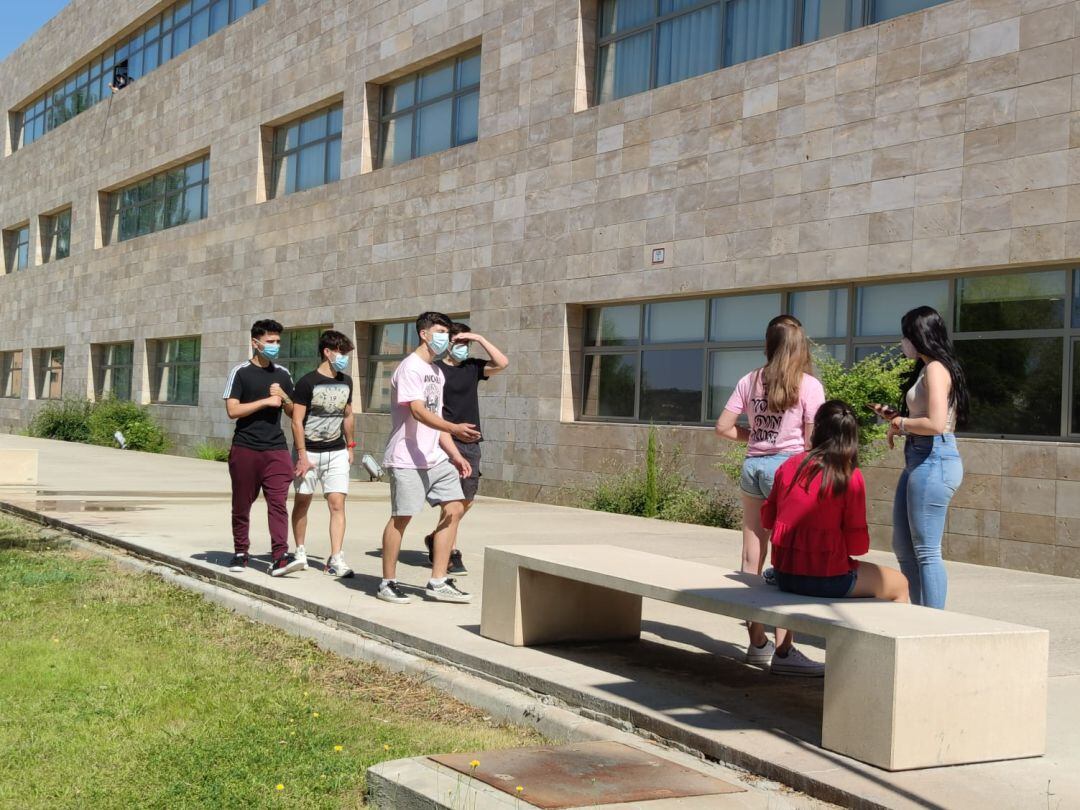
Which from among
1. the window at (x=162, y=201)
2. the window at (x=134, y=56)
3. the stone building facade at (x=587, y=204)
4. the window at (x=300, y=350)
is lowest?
the window at (x=300, y=350)

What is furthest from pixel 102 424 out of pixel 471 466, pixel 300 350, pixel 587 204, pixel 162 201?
pixel 471 466

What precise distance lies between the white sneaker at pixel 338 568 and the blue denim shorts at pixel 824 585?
14.2 feet

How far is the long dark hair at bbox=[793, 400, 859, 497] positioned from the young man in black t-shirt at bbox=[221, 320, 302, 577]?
182 inches

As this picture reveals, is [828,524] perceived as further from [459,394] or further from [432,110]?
[432,110]

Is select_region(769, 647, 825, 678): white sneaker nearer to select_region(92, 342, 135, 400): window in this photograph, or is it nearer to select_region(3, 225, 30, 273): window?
select_region(92, 342, 135, 400): window

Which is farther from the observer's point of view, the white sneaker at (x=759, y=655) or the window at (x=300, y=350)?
the window at (x=300, y=350)

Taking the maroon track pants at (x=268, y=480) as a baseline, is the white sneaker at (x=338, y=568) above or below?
below

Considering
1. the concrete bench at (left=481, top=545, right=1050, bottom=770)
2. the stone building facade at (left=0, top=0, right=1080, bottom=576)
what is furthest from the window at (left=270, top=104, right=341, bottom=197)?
the concrete bench at (left=481, top=545, right=1050, bottom=770)

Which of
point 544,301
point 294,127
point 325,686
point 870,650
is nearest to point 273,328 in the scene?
point 325,686

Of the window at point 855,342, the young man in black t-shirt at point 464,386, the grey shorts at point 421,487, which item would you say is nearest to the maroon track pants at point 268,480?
the young man in black t-shirt at point 464,386

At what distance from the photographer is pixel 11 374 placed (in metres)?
40.8

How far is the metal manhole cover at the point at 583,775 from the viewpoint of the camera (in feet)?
13.9

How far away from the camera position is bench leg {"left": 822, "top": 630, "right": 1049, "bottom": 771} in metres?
4.57

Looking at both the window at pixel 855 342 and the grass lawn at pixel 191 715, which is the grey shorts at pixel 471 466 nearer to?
the grass lawn at pixel 191 715
